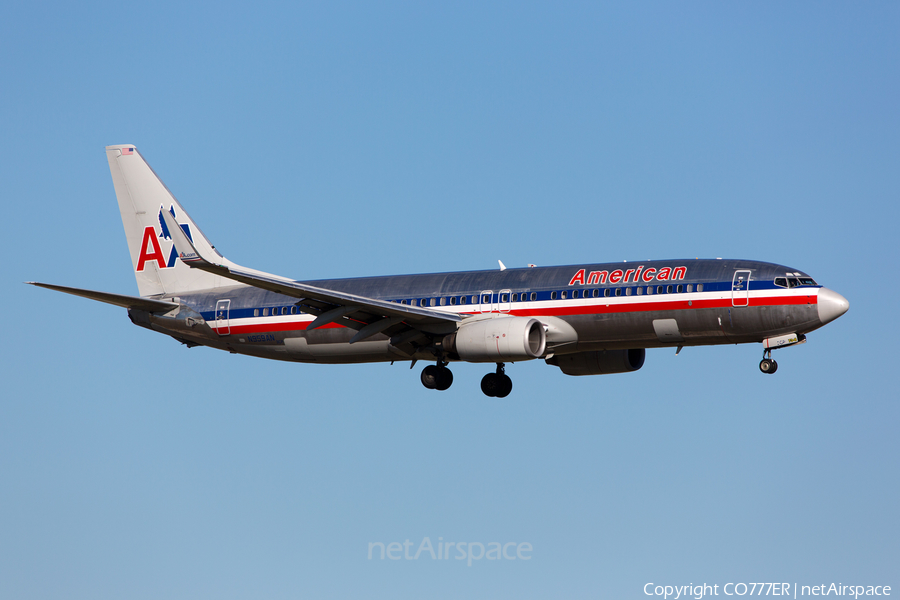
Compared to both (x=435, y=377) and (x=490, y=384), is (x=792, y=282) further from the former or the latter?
(x=435, y=377)

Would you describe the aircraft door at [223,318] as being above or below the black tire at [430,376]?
above

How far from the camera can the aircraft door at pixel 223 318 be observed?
47.7 metres

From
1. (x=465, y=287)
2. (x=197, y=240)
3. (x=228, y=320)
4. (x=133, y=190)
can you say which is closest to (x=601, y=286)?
(x=465, y=287)

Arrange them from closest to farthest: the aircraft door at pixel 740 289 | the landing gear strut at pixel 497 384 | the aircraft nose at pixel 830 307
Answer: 1. the aircraft nose at pixel 830 307
2. the aircraft door at pixel 740 289
3. the landing gear strut at pixel 497 384

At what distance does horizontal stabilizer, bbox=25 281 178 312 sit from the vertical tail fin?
2.48 meters

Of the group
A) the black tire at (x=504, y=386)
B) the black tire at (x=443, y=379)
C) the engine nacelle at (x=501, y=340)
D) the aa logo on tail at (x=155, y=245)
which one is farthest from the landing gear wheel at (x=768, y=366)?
the aa logo on tail at (x=155, y=245)

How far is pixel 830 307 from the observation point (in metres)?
38.7

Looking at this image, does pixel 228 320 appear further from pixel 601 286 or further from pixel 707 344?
pixel 707 344

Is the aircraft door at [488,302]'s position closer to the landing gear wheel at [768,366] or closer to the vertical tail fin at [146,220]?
the landing gear wheel at [768,366]

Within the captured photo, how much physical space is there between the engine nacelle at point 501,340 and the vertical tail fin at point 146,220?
1675 cm

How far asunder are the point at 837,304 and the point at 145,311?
2992 cm

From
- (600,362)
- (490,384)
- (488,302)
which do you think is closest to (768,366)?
(600,362)

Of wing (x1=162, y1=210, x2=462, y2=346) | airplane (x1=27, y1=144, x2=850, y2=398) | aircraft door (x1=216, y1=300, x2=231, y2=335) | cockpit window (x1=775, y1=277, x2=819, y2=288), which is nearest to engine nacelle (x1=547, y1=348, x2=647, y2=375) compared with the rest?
airplane (x1=27, y1=144, x2=850, y2=398)

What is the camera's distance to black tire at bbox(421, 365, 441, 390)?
43.8 m
